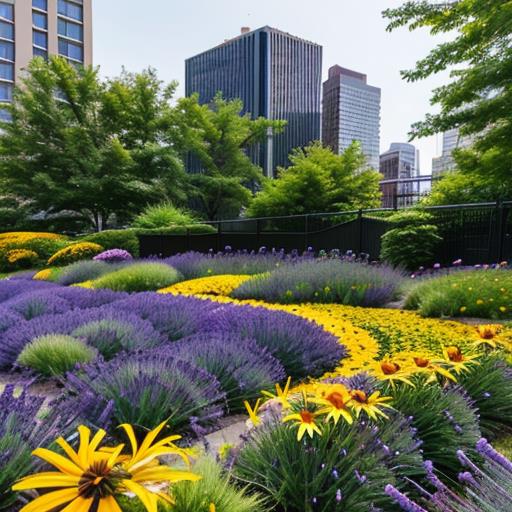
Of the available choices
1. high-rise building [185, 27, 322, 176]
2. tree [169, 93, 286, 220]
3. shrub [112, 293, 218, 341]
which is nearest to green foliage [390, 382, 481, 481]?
shrub [112, 293, 218, 341]

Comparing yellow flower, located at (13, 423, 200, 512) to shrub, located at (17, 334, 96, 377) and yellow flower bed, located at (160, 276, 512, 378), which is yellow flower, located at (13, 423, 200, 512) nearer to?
yellow flower bed, located at (160, 276, 512, 378)

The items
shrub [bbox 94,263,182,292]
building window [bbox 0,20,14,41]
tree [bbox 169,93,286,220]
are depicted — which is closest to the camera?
shrub [bbox 94,263,182,292]

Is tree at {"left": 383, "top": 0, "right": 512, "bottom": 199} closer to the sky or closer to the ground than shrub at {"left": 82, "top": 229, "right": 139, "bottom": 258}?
closer to the sky

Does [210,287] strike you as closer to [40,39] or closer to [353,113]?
[40,39]

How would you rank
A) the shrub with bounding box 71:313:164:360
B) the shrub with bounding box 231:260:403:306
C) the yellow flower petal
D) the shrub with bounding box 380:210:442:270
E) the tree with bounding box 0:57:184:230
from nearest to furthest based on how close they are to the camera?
the yellow flower petal → the shrub with bounding box 71:313:164:360 → the shrub with bounding box 231:260:403:306 → the shrub with bounding box 380:210:442:270 → the tree with bounding box 0:57:184:230

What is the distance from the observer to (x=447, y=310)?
4742 millimetres

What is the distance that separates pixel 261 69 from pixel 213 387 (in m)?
68.7

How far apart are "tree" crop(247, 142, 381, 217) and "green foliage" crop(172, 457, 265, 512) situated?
1913cm

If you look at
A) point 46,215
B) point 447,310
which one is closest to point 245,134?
point 46,215

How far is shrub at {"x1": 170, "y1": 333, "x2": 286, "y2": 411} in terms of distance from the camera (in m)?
2.40

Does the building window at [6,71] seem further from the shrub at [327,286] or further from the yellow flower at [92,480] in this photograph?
the yellow flower at [92,480]

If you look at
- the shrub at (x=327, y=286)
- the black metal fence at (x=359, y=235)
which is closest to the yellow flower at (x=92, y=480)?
the shrub at (x=327, y=286)

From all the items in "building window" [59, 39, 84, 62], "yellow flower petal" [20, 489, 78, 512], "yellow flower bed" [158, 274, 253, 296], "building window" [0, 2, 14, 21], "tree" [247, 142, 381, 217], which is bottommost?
"yellow flower bed" [158, 274, 253, 296]

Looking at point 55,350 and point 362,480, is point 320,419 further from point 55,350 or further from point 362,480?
point 55,350
